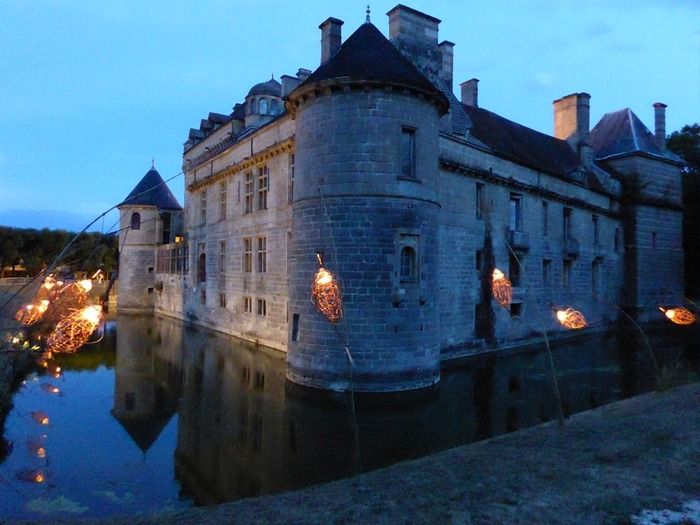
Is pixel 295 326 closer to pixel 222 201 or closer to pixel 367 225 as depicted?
pixel 367 225

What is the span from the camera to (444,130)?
1694 centimetres

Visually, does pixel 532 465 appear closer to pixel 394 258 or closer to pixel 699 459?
pixel 699 459

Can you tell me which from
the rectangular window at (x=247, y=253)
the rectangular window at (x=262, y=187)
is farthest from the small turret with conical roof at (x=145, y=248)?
the rectangular window at (x=262, y=187)

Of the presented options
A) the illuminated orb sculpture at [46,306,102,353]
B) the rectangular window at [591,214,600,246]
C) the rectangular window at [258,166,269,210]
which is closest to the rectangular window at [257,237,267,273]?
the rectangular window at [258,166,269,210]

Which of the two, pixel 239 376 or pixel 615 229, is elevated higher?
pixel 615 229

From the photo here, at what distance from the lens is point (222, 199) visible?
2366cm

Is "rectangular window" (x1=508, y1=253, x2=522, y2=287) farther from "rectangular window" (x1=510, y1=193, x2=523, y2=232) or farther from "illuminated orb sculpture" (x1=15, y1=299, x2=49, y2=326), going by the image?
"illuminated orb sculpture" (x1=15, y1=299, x2=49, y2=326)

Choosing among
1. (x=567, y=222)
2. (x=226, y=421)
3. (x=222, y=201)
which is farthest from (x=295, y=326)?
(x=567, y=222)

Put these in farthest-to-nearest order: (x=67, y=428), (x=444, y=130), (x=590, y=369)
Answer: (x=444, y=130), (x=590, y=369), (x=67, y=428)

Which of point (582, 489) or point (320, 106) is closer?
point (582, 489)

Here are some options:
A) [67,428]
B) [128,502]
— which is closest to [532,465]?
[128,502]

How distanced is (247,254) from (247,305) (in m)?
2.05

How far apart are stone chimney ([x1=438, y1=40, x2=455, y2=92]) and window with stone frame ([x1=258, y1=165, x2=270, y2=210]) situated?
7462 millimetres

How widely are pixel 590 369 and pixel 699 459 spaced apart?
32.3ft
